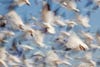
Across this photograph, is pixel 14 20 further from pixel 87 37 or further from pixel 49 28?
pixel 87 37

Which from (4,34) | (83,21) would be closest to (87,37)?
(83,21)

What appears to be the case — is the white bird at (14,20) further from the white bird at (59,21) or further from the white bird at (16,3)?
the white bird at (59,21)

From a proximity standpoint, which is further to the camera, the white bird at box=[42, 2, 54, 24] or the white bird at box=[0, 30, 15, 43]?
the white bird at box=[0, 30, 15, 43]

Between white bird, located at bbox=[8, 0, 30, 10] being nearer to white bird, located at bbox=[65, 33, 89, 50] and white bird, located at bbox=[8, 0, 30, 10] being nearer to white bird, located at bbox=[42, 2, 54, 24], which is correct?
white bird, located at bbox=[42, 2, 54, 24]

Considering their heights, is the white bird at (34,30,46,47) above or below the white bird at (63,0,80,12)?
below

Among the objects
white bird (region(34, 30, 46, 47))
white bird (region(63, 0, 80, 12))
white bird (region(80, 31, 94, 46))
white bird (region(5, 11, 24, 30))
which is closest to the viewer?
white bird (region(5, 11, 24, 30))

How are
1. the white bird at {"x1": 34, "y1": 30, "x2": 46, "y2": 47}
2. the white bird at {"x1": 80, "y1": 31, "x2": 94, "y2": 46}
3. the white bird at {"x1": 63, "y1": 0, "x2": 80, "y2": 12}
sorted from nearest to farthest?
the white bird at {"x1": 63, "y1": 0, "x2": 80, "y2": 12}
the white bird at {"x1": 34, "y1": 30, "x2": 46, "y2": 47}
the white bird at {"x1": 80, "y1": 31, "x2": 94, "y2": 46}
